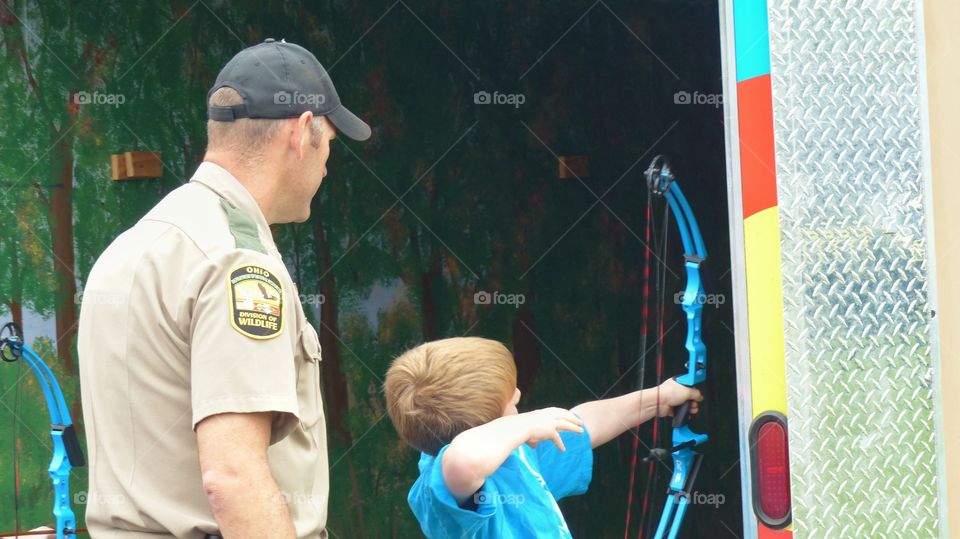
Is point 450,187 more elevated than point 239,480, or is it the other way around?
point 450,187

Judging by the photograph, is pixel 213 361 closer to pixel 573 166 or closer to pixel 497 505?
pixel 497 505

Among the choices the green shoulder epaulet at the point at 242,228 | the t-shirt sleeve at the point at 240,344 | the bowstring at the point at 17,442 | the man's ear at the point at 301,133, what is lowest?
the bowstring at the point at 17,442

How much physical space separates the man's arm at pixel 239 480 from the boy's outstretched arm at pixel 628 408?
5.89 ft

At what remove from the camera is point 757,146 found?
Answer: 2.24 meters

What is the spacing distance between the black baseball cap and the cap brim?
0.05 metres

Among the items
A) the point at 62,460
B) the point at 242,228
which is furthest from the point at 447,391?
the point at 62,460

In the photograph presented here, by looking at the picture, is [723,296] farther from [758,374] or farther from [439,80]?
[758,374]

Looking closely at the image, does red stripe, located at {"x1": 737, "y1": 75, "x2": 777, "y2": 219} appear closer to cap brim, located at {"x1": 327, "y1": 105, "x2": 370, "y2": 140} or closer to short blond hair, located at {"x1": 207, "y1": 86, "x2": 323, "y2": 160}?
cap brim, located at {"x1": 327, "y1": 105, "x2": 370, "y2": 140}

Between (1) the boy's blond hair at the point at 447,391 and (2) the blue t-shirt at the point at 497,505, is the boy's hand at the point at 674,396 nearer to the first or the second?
(2) the blue t-shirt at the point at 497,505

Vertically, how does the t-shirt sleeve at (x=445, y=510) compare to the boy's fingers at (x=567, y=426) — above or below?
below

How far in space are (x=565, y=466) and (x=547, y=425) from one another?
502 mm

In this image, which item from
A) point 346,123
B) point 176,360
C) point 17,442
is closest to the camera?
point 176,360

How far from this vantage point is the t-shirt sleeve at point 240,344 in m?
1.76

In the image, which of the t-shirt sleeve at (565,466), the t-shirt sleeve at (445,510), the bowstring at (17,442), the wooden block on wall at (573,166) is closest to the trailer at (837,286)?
the t-shirt sleeve at (445,510)
